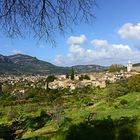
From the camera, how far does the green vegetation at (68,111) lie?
63.9 ft

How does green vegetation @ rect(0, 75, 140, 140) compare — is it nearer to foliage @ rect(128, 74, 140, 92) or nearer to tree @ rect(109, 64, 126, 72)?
foliage @ rect(128, 74, 140, 92)

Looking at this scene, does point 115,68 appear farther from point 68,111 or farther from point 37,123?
point 37,123

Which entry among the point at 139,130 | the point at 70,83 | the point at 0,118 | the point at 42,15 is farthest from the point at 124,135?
the point at 70,83

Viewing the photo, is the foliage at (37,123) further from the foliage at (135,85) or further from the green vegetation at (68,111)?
the foliage at (135,85)

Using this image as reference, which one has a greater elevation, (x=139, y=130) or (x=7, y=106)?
(x=139, y=130)

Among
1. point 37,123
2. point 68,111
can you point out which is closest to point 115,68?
point 68,111

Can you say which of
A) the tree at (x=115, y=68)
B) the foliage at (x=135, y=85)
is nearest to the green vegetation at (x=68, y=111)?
the foliage at (x=135, y=85)

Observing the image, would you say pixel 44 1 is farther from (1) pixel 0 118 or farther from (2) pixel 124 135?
(1) pixel 0 118

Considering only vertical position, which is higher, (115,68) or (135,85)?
(115,68)

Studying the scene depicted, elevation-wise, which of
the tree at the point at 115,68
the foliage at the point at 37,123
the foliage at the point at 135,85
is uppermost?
the tree at the point at 115,68

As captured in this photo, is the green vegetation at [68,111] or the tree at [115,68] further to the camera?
the tree at [115,68]

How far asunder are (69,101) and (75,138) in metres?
67.7

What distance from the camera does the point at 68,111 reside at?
59.8 m

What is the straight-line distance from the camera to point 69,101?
79.8 metres
